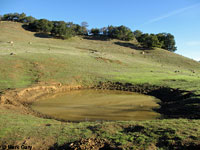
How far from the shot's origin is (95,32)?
296ft

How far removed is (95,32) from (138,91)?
70.1 meters

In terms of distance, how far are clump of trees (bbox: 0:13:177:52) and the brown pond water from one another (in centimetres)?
4889

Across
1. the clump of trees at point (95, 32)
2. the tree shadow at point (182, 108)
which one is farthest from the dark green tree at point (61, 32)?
the tree shadow at point (182, 108)

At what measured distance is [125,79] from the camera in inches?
1132

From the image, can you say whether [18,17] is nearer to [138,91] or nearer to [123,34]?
[123,34]

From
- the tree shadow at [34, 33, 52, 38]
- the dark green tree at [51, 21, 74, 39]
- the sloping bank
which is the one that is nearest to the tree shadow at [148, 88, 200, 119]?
the sloping bank

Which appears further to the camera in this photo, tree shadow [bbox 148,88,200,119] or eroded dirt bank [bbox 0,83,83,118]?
eroded dirt bank [bbox 0,83,83,118]

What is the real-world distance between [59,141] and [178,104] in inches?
478

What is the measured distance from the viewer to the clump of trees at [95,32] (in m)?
67.1

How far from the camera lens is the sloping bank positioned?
14688 mm

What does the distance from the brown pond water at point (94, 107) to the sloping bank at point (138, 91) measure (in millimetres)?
1091

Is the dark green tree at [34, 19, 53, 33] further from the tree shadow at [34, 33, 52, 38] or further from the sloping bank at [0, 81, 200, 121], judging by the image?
the sloping bank at [0, 81, 200, 121]

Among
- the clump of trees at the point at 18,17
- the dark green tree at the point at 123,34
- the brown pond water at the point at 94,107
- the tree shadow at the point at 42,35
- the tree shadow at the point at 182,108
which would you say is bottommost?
the brown pond water at the point at 94,107

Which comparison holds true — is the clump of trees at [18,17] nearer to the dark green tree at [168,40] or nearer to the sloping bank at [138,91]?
the dark green tree at [168,40]
